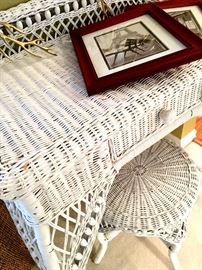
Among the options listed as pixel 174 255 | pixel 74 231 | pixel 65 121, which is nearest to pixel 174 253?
pixel 174 255

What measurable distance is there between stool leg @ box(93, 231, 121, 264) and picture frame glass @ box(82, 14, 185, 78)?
55cm

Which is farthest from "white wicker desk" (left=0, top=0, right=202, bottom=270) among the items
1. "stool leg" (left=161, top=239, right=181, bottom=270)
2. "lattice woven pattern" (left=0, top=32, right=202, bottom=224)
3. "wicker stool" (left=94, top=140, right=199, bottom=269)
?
"stool leg" (left=161, top=239, right=181, bottom=270)

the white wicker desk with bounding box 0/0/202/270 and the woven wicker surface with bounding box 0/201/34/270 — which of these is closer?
the white wicker desk with bounding box 0/0/202/270

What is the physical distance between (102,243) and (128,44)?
2.11ft

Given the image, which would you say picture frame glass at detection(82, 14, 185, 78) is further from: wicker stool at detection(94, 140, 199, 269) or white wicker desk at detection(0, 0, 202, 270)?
wicker stool at detection(94, 140, 199, 269)

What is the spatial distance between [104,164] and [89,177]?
0.14 feet

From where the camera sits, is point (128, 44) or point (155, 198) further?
point (155, 198)

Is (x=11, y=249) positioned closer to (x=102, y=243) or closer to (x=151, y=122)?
(x=102, y=243)

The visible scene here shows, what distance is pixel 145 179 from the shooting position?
38.8 inches

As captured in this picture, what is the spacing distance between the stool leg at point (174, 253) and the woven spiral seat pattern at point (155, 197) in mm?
55

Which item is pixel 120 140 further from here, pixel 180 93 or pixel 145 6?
pixel 145 6

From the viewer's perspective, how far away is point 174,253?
104 centimetres

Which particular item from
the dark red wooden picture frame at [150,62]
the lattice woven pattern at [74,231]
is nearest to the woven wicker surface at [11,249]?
the lattice woven pattern at [74,231]

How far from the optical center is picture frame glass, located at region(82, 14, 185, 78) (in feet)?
2.38
